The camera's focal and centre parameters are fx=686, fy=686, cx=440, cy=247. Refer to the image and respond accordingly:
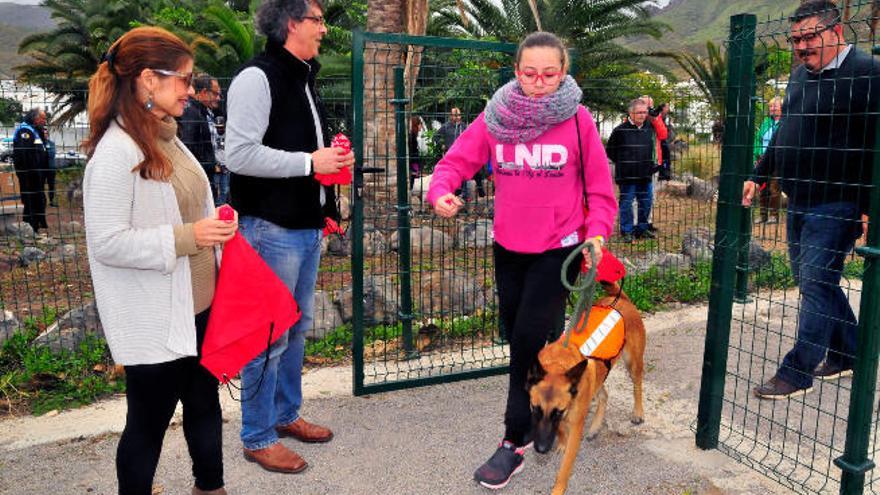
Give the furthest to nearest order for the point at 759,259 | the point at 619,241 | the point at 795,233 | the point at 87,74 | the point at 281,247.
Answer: the point at 87,74
the point at 619,241
the point at 759,259
the point at 795,233
the point at 281,247

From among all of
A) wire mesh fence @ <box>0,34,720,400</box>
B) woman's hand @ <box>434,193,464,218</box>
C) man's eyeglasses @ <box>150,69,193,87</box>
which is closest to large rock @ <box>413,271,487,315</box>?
wire mesh fence @ <box>0,34,720,400</box>

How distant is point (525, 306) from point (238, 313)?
1.39m

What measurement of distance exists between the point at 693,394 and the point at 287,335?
9.39ft

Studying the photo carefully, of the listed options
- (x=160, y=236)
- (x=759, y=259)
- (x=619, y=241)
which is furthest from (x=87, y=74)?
(x=160, y=236)

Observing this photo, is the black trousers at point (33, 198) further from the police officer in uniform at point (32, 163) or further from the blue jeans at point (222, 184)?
the blue jeans at point (222, 184)

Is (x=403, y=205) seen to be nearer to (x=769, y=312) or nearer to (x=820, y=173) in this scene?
(x=769, y=312)

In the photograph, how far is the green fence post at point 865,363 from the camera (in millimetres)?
2912

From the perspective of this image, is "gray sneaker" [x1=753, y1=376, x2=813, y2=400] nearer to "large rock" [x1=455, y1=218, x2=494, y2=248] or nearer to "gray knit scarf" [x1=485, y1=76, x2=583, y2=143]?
"large rock" [x1=455, y1=218, x2=494, y2=248]

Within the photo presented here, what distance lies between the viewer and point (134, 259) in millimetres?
2432

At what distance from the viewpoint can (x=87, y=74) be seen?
23516 millimetres

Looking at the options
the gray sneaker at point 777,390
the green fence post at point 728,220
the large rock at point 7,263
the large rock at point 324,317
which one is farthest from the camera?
the large rock at point 7,263

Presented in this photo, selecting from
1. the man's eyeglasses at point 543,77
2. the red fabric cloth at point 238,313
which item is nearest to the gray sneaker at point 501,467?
the red fabric cloth at point 238,313

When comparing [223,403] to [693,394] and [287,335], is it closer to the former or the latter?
[287,335]

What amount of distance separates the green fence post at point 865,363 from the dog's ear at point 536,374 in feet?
4.48
